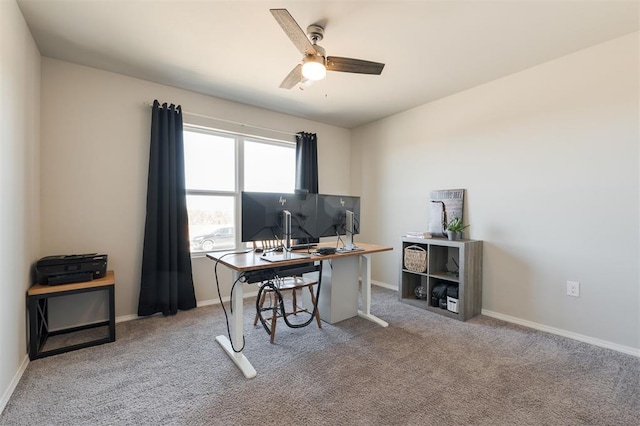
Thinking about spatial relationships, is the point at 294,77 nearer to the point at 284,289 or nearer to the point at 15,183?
the point at 284,289

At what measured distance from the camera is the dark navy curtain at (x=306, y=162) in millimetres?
4160

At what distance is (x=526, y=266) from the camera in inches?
111

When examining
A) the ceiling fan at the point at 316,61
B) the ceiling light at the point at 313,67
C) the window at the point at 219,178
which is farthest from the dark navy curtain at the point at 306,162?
the ceiling light at the point at 313,67

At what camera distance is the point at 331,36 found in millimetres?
2266

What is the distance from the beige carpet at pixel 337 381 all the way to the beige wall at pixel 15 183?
322mm

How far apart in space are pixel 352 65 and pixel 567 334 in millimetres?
3000

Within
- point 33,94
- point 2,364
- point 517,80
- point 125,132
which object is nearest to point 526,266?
point 517,80

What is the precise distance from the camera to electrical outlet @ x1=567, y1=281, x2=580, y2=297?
8.25 ft

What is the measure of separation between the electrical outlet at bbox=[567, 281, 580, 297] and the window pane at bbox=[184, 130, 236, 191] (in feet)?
12.1

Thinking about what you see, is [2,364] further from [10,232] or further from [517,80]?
[517,80]

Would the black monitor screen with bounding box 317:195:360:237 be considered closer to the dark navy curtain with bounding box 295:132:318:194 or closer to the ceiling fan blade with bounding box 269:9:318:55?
the ceiling fan blade with bounding box 269:9:318:55

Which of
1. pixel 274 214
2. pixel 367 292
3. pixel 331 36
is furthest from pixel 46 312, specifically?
pixel 331 36

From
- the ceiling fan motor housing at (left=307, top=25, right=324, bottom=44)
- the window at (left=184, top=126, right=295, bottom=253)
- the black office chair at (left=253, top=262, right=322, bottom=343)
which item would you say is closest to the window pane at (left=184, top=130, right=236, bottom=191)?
the window at (left=184, top=126, right=295, bottom=253)

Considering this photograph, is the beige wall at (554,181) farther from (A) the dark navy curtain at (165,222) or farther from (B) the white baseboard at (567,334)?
(A) the dark navy curtain at (165,222)
